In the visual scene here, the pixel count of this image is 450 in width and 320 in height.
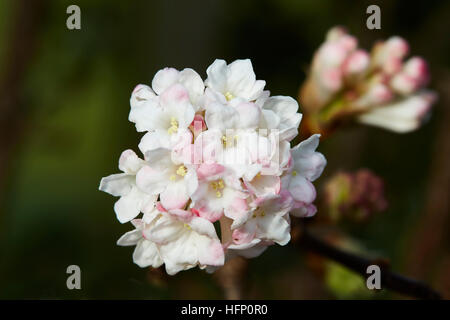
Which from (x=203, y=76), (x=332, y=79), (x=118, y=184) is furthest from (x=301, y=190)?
(x=203, y=76)

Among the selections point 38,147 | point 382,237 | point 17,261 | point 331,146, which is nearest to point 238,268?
point 382,237

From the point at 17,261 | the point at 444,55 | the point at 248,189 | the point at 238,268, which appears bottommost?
the point at 17,261

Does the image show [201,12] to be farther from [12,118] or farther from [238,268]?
[238,268]

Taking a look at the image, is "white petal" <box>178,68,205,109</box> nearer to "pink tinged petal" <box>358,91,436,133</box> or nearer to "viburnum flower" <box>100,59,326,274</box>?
"viburnum flower" <box>100,59,326,274</box>

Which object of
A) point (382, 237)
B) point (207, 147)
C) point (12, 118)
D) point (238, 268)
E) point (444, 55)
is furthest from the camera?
point (444, 55)

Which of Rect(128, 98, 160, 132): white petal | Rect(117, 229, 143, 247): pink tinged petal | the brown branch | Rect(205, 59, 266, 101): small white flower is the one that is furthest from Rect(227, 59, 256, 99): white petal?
the brown branch

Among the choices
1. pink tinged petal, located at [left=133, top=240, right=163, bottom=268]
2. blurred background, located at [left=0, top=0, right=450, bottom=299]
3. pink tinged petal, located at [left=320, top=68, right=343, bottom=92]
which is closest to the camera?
pink tinged petal, located at [left=133, top=240, right=163, bottom=268]

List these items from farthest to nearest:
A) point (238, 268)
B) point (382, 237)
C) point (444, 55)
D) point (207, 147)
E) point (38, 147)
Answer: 1. point (38, 147)
2. point (444, 55)
3. point (382, 237)
4. point (238, 268)
5. point (207, 147)
